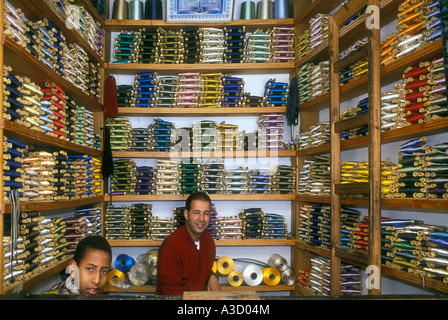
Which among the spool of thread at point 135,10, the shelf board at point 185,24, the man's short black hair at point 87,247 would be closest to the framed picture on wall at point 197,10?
the shelf board at point 185,24

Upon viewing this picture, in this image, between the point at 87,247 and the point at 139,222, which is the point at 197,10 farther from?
the point at 87,247

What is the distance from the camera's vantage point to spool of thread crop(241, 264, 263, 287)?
517cm

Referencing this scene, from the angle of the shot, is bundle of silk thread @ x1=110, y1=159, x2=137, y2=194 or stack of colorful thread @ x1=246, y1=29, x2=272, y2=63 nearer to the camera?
bundle of silk thread @ x1=110, y1=159, x2=137, y2=194

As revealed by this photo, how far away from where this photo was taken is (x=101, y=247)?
2.51 metres

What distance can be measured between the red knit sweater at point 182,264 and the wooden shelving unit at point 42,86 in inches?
40.8

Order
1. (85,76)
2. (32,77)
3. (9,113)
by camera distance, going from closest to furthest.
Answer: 1. (9,113)
2. (32,77)
3. (85,76)

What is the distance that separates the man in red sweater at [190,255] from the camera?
11.7 feet

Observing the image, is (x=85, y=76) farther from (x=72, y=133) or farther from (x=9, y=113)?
(x=9, y=113)

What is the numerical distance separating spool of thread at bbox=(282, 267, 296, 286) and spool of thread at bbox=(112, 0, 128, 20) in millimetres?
4334

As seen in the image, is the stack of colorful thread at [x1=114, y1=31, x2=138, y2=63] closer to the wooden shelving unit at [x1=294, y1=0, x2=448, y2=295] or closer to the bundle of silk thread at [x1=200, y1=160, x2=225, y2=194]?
the bundle of silk thread at [x1=200, y1=160, x2=225, y2=194]

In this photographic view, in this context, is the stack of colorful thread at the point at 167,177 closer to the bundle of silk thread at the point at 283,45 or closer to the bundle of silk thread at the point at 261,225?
the bundle of silk thread at the point at 261,225

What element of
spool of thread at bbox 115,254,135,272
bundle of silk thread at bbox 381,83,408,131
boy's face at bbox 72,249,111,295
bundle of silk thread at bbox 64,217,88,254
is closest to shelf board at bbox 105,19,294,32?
bundle of silk thread at bbox 381,83,408,131
